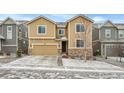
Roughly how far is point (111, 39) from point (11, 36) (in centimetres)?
291

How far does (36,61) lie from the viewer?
912cm

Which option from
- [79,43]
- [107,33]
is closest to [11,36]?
[79,43]

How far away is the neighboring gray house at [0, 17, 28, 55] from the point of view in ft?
28.3

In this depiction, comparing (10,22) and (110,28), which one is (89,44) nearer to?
(110,28)

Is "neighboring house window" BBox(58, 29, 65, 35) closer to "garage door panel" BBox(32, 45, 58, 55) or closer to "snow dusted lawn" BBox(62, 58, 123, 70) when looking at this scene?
"garage door panel" BBox(32, 45, 58, 55)

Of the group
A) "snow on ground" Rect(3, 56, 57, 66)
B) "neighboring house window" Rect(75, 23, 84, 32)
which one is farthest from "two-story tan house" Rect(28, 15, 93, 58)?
"snow on ground" Rect(3, 56, 57, 66)

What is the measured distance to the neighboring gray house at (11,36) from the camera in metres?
8.62

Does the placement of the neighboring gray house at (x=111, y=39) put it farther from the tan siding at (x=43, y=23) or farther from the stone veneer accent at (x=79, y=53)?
the tan siding at (x=43, y=23)

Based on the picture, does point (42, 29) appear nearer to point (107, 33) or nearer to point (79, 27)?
point (79, 27)

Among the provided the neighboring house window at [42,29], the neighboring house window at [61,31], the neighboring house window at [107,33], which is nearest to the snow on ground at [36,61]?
the neighboring house window at [42,29]

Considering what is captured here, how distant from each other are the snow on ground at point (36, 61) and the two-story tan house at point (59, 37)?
0.71 feet
